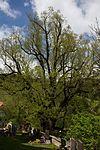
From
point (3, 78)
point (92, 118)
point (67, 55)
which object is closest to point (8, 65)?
point (3, 78)

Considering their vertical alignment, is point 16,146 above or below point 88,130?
below

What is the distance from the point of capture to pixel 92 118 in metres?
17.7

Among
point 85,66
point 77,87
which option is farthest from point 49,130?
point 85,66

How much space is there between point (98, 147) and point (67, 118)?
19.6 meters

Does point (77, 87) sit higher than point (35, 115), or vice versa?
point (77, 87)

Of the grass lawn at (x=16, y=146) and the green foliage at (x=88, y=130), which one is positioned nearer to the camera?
the green foliage at (x=88, y=130)

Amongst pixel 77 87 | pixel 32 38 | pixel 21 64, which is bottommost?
pixel 77 87

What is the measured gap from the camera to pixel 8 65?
36.2m

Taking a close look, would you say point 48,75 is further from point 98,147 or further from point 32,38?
point 98,147

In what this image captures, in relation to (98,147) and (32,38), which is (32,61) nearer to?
(32,38)

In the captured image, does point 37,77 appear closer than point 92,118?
No

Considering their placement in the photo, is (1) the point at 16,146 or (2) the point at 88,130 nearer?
(2) the point at 88,130

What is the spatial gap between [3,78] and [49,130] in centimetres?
713

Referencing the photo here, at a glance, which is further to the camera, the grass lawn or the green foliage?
the grass lawn
